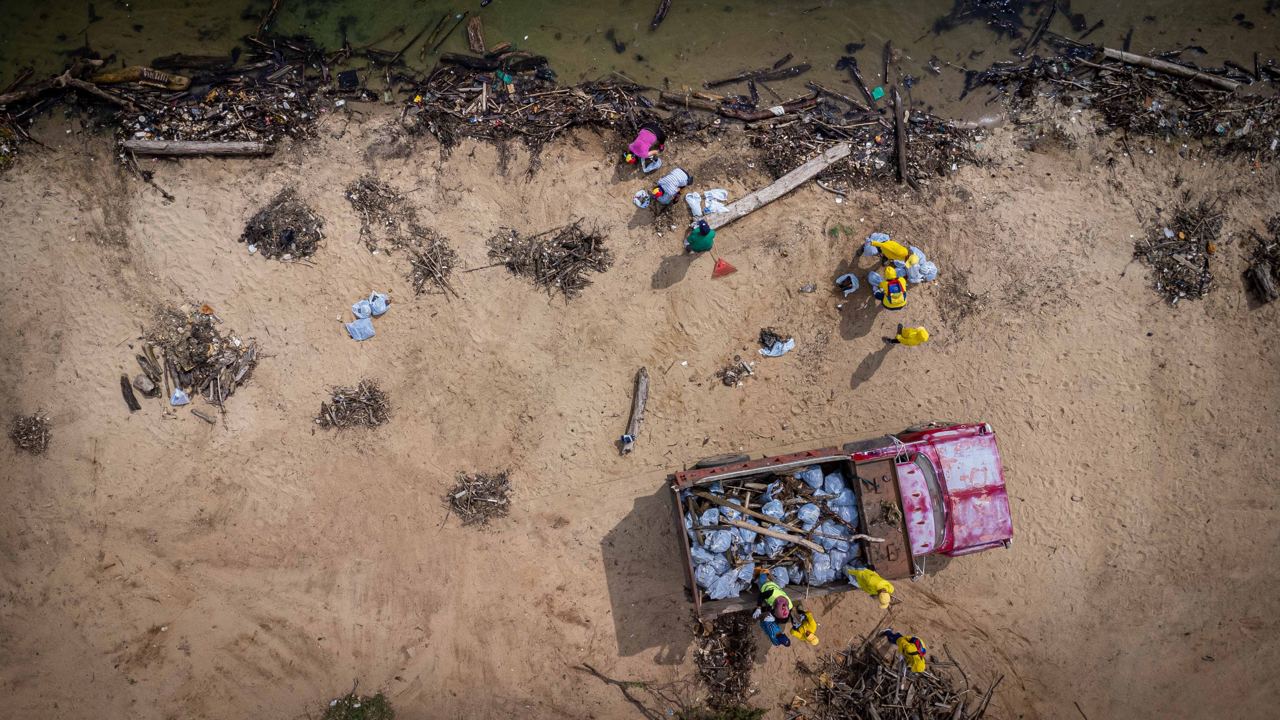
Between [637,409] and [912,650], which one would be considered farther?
[637,409]

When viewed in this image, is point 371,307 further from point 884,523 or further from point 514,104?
point 884,523

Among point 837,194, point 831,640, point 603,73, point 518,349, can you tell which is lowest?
point 831,640

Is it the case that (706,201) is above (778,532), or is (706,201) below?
above

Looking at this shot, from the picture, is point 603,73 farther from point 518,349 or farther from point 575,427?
point 575,427

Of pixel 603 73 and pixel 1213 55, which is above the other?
pixel 603 73

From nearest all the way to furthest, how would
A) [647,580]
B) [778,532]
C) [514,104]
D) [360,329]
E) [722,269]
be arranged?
[778,532] < [360,329] < [647,580] < [722,269] < [514,104]

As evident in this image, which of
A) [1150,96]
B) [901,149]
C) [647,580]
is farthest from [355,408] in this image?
[1150,96]

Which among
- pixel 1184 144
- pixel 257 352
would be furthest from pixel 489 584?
pixel 1184 144
